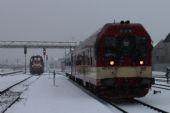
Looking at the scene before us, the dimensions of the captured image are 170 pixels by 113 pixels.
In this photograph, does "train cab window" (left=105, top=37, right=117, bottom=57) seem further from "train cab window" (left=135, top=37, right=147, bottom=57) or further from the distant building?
the distant building

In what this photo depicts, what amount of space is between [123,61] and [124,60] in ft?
0.21

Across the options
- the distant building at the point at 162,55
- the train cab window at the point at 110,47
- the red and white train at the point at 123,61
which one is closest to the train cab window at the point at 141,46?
the red and white train at the point at 123,61

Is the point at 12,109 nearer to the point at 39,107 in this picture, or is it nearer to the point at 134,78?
the point at 39,107

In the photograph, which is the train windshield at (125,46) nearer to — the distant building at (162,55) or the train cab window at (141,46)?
the train cab window at (141,46)

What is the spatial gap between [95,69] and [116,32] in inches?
75.1

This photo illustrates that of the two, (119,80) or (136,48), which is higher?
(136,48)

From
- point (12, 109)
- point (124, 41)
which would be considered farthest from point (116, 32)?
point (12, 109)

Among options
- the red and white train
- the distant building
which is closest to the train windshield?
the red and white train

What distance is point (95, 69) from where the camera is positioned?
20.0 metres

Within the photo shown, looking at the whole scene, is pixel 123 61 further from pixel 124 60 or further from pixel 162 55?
pixel 162 55

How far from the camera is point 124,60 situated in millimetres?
19688

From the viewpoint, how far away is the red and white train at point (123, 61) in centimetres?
1950

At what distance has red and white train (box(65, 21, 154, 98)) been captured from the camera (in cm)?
1950

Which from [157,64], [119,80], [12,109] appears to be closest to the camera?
[12,109]
